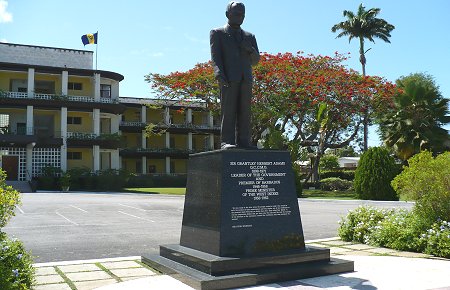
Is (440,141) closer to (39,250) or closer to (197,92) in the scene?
(197,92)

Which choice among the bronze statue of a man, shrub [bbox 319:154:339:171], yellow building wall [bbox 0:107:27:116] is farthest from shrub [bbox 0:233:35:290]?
shrub [bbox 319:154:339:171]

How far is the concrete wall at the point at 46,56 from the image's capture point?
133ft

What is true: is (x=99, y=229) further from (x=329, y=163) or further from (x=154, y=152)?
(x=329, y=163)

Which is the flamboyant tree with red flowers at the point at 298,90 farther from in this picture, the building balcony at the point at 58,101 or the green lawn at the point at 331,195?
the building balcony at the point at 58,101

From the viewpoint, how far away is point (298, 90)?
2830cm

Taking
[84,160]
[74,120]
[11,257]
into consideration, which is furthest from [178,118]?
[11,257]

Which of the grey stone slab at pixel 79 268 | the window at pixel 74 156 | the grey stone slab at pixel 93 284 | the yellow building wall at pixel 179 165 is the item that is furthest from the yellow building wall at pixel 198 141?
the grey stone slab at pixel 93 284

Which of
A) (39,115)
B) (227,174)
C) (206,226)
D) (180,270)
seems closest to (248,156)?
(227,174)

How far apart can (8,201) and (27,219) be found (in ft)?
32.1

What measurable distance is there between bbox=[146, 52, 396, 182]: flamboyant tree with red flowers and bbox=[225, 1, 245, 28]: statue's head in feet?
66.8

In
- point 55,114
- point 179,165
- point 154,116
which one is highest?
point 154,116

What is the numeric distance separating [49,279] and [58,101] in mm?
33991

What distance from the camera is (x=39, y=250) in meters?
8.48

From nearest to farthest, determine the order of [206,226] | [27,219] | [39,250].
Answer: [206,226]
[39,250]
[27,219]
